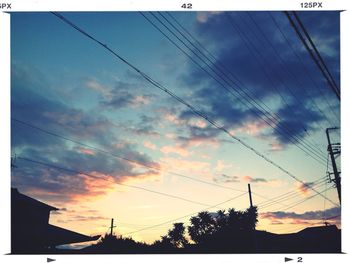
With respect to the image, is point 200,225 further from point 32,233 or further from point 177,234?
point 32,233

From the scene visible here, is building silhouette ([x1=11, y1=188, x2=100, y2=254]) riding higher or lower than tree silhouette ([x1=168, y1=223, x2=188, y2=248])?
higher

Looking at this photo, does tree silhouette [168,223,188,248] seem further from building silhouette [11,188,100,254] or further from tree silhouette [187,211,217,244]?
building silhouette [11,188,100,254]

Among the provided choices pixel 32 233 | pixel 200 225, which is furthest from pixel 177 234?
pixel 32 233

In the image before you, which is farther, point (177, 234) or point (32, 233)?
point (177, 234)

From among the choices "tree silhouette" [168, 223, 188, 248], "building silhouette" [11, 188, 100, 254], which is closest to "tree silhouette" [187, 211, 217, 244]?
"tree silhouette" [168, 223, 188, 248]

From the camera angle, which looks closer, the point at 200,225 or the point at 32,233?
the point at 32,233

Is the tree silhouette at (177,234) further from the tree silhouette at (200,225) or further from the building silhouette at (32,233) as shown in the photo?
the building silhouette at (32,233)

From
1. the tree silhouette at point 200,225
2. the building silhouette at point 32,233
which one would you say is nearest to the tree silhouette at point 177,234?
the tree silhouette at point 200,225

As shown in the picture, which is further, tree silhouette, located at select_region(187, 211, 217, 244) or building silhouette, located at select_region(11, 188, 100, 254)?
tree silhouette, located at select_region(187, 211, 217, 244)

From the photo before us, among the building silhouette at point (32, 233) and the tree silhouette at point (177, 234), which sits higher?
the building silhouette at point (32, 233)

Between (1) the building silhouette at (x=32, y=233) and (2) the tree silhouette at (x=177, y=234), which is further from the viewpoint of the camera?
(2) the tree silhouette at (x=177, y=234)
